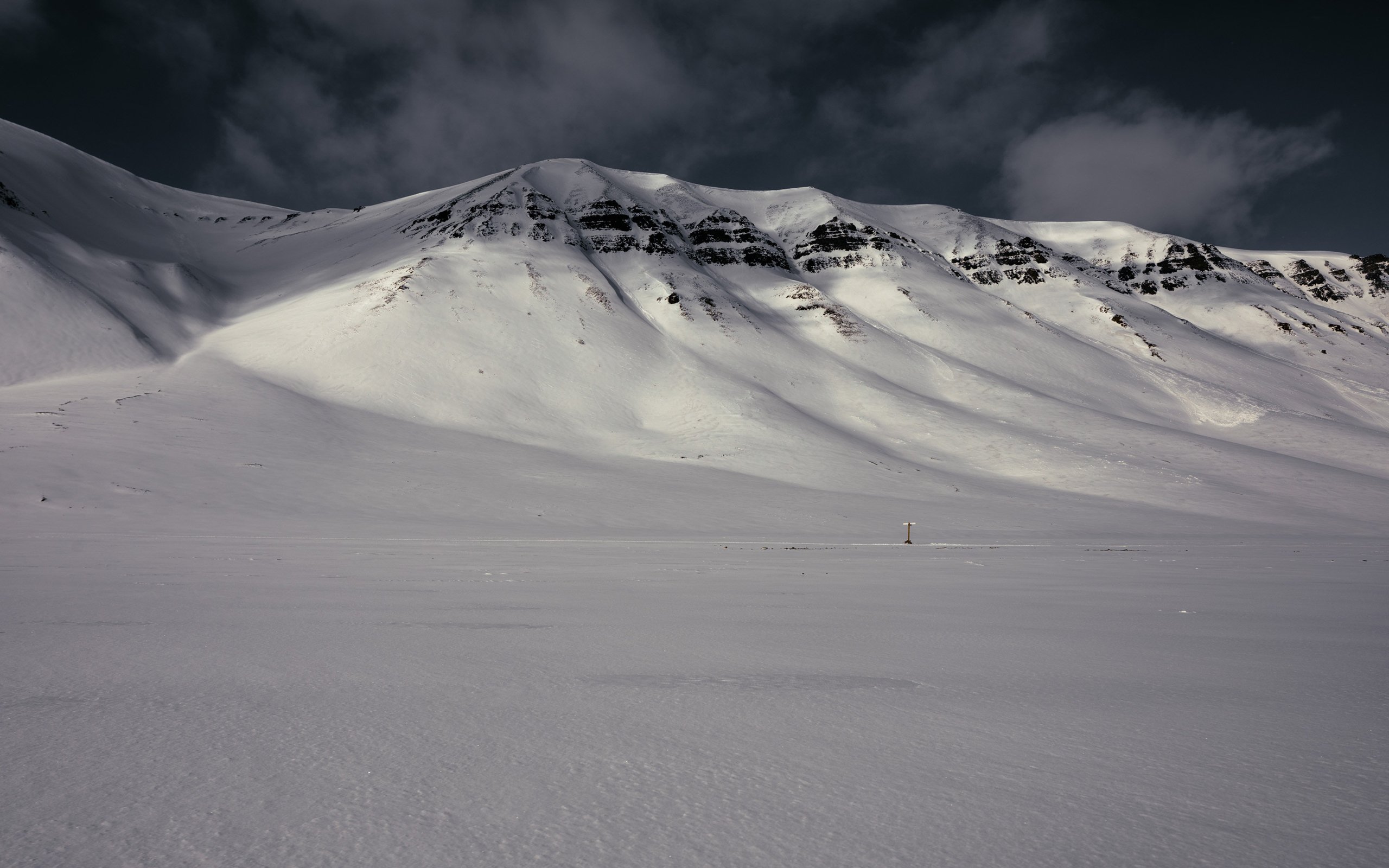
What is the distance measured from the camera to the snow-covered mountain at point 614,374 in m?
30.4

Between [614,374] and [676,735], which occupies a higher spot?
[614,374]

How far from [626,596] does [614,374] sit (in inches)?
2209

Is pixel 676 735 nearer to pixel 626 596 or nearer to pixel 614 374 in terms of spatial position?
pixel 626 596

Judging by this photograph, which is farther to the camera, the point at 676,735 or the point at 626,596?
the point at 626,596

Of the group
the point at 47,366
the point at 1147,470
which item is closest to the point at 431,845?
the point at 1147,470

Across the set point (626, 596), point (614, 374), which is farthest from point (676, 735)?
point (614, 374)

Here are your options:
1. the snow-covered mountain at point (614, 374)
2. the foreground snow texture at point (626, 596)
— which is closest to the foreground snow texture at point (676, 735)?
the foreground snow texture at point (626, 596)

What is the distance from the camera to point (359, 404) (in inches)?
1943

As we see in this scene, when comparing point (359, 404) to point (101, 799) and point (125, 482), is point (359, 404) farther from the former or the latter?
point (101, 799)

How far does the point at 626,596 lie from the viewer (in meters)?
7.01

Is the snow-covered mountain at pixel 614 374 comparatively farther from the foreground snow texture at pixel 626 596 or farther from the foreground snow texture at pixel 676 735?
the foreground snow texture at pixel 676 735

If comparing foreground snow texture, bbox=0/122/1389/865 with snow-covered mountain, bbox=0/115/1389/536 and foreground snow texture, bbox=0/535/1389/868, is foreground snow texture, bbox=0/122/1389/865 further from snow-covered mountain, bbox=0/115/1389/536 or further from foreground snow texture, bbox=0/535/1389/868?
snow-covered mountain, bbox=0/115/1389/536

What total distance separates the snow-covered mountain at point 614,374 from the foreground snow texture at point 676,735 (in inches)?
698

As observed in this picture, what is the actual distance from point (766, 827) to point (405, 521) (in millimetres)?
23303
